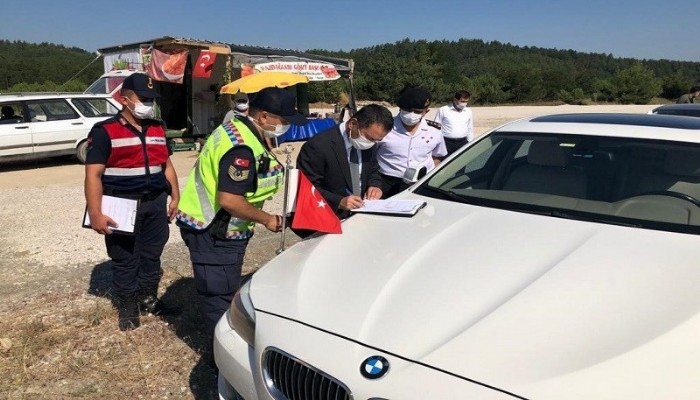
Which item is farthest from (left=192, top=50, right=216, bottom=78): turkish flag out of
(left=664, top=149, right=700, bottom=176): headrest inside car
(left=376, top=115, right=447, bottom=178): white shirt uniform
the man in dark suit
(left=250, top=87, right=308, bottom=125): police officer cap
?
(left=664, top=149, right=700, bottom=176): headrest inside car

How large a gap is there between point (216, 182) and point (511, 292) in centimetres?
161

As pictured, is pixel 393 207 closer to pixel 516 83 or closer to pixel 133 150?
pixel 133 150

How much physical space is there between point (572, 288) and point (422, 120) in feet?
10.2

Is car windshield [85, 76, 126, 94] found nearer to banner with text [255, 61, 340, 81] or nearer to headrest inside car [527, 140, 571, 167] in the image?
banner with text [255, 61, 340, 81]

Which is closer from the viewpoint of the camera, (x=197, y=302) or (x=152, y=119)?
(x=152, y=119)

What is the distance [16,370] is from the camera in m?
3.25

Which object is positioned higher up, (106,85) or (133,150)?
(106,85)

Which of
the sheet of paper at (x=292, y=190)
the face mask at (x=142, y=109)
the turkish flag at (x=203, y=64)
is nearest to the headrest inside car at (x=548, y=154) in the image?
the sheet of paper at (x=292, y=190)

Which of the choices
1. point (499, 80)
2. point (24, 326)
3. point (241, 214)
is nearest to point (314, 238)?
point (241, 214)

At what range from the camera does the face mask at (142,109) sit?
3520 mm

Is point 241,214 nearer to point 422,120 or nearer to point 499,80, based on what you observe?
point 422,120

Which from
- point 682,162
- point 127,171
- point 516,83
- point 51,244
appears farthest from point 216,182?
point 516,83

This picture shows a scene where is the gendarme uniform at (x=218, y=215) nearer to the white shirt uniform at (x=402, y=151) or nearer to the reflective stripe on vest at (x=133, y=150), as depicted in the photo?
the reflective stripe on vest at (x=133, y=150)

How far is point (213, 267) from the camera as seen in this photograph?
2.97 meters
